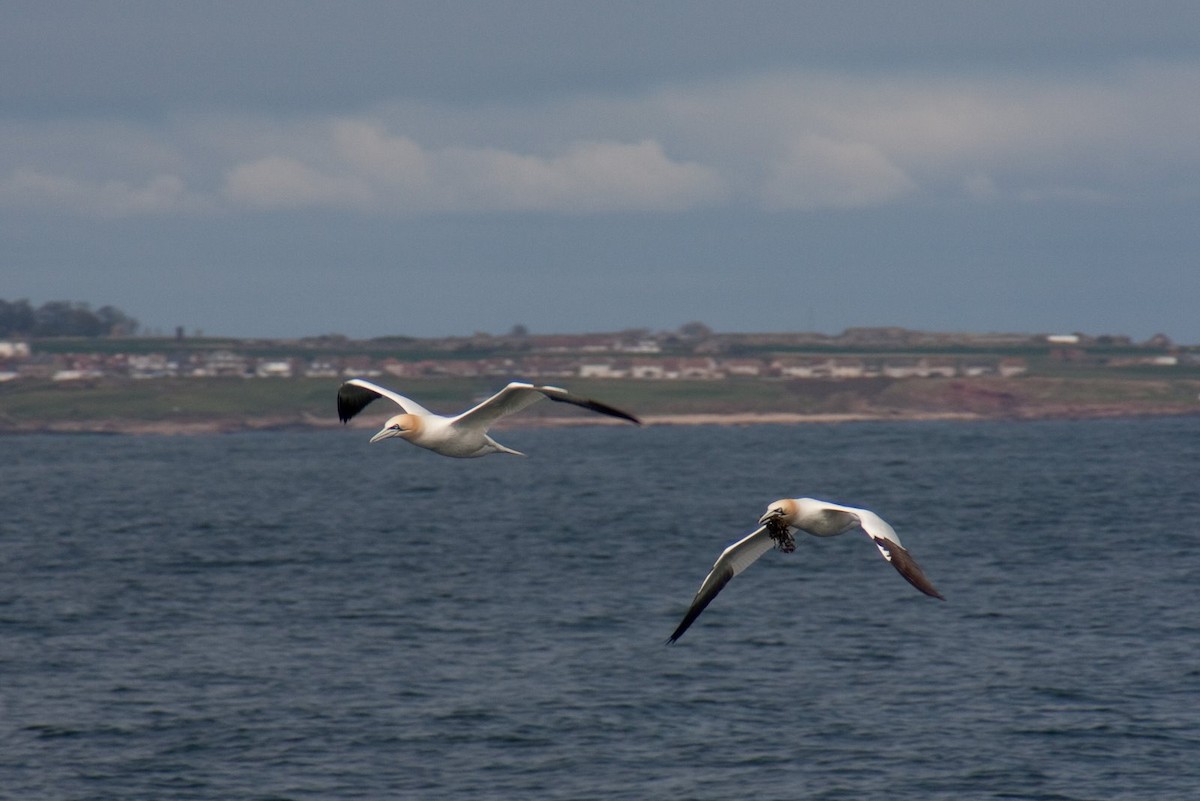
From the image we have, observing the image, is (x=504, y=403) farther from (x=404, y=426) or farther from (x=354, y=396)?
(x=354, y=396)

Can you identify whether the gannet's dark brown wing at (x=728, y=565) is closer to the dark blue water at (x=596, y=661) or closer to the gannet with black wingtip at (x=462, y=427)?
the gannet with black wingtip at (x=462, y=427)

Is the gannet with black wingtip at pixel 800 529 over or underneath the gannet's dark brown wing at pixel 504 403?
underneath

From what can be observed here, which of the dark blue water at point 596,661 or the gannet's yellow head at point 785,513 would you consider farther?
the dark blue water at point 596,661

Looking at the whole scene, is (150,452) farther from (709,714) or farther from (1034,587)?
(709,714)

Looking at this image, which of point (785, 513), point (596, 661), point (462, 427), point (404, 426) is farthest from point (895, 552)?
point (596, 661)

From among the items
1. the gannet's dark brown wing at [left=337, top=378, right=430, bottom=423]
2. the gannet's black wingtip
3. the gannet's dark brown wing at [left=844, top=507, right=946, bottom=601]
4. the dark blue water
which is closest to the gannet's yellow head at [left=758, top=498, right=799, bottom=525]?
the gannet's dark brown wing at [left=844, top=507, right=946, bottom=601]

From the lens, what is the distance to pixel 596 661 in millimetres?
42250

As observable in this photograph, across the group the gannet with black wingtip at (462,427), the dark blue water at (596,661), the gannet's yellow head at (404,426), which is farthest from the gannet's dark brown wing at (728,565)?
the dark blue water at (596,661)

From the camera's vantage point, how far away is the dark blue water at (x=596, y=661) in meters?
32.0

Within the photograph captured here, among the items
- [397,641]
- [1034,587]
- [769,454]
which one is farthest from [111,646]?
[769,454]

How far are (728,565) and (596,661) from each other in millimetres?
21475

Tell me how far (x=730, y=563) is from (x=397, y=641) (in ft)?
88.0

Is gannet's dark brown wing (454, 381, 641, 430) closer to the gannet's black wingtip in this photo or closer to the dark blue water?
the gannet's black wingtip

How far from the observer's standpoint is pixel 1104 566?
60.7 m
